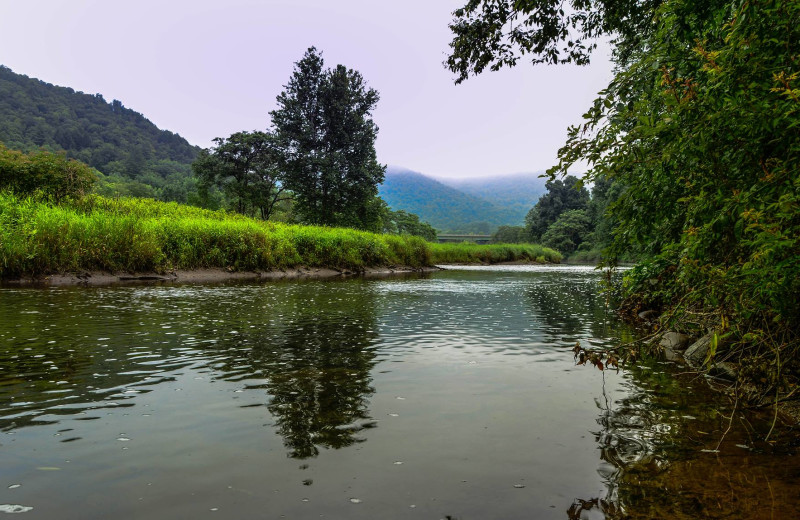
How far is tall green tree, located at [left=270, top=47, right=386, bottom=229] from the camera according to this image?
4556 centimetres

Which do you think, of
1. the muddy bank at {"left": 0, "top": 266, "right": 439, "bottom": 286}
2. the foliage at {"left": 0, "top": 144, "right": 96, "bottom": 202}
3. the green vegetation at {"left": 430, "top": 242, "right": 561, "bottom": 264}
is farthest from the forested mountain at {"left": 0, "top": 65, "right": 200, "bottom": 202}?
the muddy bank at {"left": 0, "top": 266, "right": 439, "bottom": 286}

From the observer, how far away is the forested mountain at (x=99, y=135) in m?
95.8

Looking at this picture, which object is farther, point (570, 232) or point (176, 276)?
point (570, 232)

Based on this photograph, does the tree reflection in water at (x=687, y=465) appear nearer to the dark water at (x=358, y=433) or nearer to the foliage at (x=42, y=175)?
the dark water at (x=358, y=433)

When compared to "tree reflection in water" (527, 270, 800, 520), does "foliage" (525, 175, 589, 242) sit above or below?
above

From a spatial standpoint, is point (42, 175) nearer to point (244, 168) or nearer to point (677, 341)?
point (677, 341)

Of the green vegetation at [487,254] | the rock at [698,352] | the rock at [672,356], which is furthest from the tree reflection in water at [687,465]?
the green vegetation at [487,254]

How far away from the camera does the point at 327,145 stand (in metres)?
47.7

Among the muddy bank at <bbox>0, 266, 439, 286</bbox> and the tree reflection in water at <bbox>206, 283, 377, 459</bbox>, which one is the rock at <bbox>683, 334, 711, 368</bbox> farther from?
the muddy bank at <bbox>0, 266, 439, 286</bbox>

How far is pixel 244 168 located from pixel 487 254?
90.0 feet

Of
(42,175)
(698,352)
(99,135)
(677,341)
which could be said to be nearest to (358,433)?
(698,352)

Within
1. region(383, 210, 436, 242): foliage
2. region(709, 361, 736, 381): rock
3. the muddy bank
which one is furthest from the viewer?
region(383, 210, 436, 242): foliage

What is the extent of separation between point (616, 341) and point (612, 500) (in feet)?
17.2

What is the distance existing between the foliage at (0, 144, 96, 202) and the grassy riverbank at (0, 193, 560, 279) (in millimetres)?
1092
